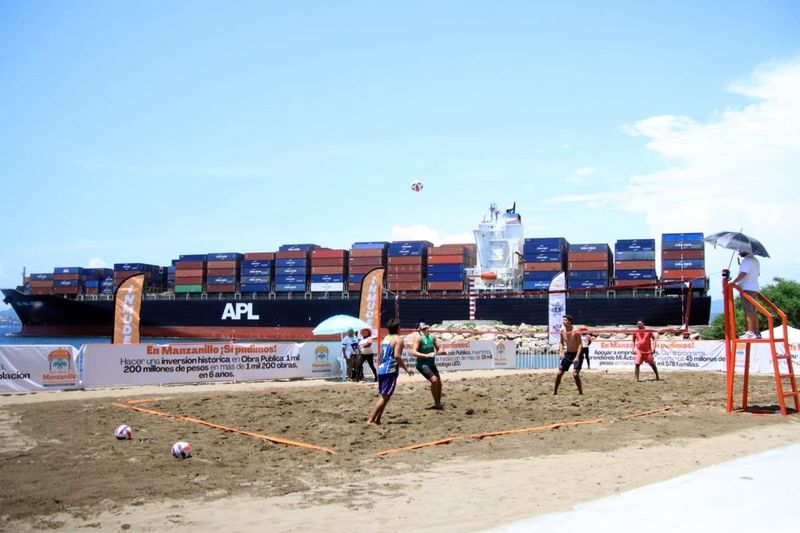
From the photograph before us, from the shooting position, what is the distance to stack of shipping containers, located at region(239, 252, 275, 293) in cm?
5872

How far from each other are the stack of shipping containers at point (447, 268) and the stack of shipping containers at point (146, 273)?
88.5 ft

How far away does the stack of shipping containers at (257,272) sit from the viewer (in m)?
58.7

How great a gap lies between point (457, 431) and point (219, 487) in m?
3.87

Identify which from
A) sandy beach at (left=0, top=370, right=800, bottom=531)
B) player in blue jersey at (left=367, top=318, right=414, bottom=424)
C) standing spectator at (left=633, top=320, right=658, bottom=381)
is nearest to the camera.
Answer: sandy beach at (left=0, top=370, right=800, bottom=531)

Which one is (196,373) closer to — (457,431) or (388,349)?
(388,349)

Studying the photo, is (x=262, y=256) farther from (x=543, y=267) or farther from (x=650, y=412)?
(x=650, y=412)

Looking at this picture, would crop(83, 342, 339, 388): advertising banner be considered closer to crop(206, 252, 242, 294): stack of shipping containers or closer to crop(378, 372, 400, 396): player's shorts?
crop(378, 372, 400, 396): player's shorts

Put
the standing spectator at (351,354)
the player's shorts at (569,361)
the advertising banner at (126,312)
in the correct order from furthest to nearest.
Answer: the advertising banner at (126,312)
the standing spectator at (351,354)
the player's shorts at (569,361)

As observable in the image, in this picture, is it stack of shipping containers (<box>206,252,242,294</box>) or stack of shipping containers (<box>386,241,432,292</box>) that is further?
stack of shipping containers (<box>206,252,242,294</box>)

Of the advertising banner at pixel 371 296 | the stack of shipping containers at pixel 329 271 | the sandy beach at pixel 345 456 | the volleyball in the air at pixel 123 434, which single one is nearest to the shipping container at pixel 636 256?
the stack of shipping containers at pixel 329 271

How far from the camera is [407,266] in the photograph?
55188mm

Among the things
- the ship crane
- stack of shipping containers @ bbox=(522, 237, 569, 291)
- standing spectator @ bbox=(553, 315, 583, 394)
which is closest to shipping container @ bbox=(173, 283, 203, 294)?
the ship crane

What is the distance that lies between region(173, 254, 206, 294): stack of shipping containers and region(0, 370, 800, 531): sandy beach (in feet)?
162

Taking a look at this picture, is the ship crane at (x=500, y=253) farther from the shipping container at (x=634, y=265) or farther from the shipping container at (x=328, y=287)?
the shipping container at (x=328, y=287)
